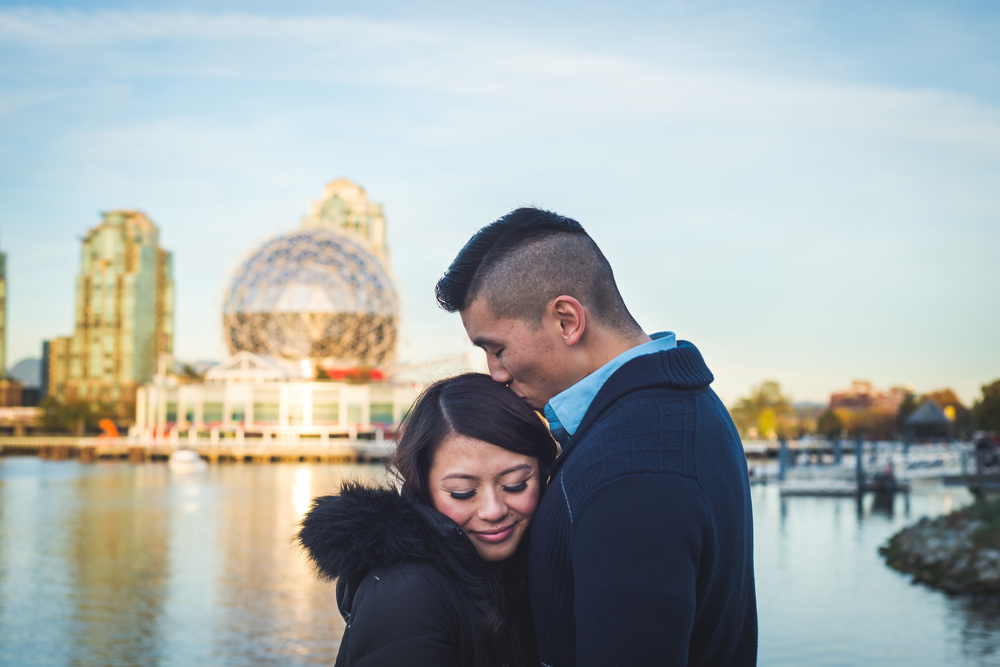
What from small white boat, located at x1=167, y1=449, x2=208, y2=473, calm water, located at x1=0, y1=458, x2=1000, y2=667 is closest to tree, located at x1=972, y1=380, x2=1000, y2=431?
calm water, located at x1=0, y1=458, x2=1000, y2=667

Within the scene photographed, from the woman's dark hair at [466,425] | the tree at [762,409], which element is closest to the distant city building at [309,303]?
the tree at [762,409]

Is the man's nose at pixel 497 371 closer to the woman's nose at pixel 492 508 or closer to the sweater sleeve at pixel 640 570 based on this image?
the woman's nose at pixel 492 508

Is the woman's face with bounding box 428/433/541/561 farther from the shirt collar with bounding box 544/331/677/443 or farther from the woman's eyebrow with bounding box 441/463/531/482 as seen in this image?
the shirt collar with bounding box 544/331/677/443

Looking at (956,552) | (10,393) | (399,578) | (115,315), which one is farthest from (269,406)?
(10,393)

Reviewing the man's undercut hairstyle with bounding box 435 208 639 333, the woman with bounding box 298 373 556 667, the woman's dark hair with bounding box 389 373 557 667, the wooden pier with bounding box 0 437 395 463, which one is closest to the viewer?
the woman with bounding box 298 373 556 667

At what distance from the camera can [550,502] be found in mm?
2117

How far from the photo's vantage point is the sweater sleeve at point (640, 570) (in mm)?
1823

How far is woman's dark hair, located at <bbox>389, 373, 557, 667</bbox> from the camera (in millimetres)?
2425

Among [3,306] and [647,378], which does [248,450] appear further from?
[3,306]

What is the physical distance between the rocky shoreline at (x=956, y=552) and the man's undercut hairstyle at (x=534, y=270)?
16.2 meters

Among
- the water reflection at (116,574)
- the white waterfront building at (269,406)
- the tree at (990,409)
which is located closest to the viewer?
the water reflection at (116,574)

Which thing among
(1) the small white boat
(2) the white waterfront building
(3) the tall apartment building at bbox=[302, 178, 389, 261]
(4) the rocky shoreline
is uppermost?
(3) the tall apartment building at bbox=[302, 178, 389, 261]

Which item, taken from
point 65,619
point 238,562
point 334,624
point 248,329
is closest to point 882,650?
point 334,624

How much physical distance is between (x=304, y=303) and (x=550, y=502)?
81.0 meters
